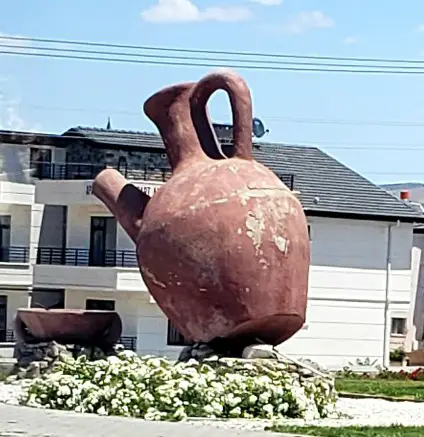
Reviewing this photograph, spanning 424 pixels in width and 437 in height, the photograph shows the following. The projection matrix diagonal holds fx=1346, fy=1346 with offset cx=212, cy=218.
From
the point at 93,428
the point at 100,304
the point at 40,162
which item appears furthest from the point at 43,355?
the point at 40,162

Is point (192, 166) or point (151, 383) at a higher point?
point (192, 166)

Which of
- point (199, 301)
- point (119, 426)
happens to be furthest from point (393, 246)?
point (119, 426)

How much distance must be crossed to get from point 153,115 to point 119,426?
705 cm

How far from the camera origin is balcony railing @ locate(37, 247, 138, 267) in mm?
38688

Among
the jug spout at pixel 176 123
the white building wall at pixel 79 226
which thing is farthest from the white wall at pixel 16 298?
the jug spout at pixel 176 123

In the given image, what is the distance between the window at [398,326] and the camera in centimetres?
4450

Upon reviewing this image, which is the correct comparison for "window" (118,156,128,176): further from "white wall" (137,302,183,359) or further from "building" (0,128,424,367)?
"white wall" (137,302,183,359)

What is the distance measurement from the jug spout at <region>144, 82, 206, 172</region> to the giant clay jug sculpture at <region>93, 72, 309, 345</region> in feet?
0.35

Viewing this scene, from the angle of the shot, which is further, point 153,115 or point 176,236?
point 153,115

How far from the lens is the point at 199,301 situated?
19172 millimetres

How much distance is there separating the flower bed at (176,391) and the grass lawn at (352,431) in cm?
146

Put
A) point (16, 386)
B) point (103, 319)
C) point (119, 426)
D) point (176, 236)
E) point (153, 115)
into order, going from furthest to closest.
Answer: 1. point (103, 319)
2. point (16, 386)
3. point (153, 115)
4. point (176, 236)
5. point (119, 426)

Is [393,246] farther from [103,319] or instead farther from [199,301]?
[199,301]

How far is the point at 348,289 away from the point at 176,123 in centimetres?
2239
